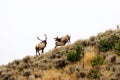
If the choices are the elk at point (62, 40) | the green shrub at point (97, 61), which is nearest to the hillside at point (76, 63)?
the green shrub at point (97, 61)

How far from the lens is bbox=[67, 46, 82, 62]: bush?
90.8 ft

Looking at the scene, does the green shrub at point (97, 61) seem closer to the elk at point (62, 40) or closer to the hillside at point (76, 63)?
the hillside at point (76, 63)

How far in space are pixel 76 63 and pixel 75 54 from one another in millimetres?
662

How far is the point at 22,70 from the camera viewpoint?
2961 centimetres

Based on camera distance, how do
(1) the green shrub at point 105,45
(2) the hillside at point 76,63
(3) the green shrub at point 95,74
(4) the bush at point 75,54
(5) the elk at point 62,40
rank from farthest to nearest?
(5) the elk at point 62,40 < (4) the bush at point 75,54 < (1) the green shrub at point 105,45 < (2) the hillside at point 76,63 < (3) the green shrub at point 95,74

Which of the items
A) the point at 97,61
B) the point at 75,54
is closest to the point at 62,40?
the point at 75,54

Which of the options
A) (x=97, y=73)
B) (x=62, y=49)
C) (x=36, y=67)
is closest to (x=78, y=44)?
(x=62, y=49)

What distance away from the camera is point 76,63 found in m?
27.4

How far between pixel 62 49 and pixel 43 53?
1.92m

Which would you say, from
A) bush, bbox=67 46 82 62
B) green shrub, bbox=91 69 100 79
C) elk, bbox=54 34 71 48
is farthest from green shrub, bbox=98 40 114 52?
elk, bbox=54 34 71 48

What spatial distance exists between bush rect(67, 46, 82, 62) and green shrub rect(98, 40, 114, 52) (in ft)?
4.53

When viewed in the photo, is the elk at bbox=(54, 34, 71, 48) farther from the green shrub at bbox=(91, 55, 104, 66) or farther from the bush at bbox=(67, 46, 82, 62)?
the green shrub at bbox=(91, 55, 104, 66)

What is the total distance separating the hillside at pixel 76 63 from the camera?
25172 millimetres

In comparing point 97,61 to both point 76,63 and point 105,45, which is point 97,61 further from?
point 105,45
